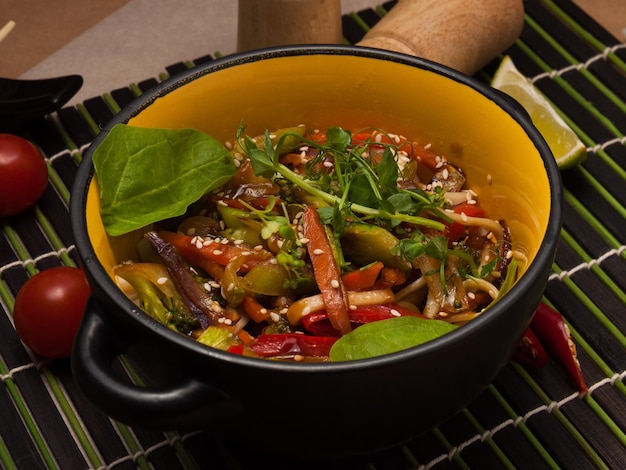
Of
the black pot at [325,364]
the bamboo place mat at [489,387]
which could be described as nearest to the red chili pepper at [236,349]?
the black pot at [325,364]

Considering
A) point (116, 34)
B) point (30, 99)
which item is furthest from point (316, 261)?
point (116, 34)

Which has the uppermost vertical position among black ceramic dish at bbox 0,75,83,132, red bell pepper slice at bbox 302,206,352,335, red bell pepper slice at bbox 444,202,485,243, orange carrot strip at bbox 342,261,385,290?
black ceramic dish at bbox 0,75,83,132

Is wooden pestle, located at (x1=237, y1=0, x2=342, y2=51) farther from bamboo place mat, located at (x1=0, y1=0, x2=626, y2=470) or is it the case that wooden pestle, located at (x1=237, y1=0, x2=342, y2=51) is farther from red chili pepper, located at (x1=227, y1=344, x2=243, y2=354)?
red chili pepper, located at (x1=227, y1=344, x2=243, y2=354)

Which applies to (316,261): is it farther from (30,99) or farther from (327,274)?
(30,99)

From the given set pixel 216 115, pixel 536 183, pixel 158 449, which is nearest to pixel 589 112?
pixel 536 183

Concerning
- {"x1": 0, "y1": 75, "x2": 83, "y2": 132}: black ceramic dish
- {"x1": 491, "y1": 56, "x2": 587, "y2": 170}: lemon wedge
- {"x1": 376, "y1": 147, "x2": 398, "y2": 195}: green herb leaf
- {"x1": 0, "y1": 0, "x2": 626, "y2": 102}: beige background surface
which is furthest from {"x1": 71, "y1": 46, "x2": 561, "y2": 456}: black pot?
{"x1": 0, "y1": 0, "x2": 626, "y2": 102}: beige background surface

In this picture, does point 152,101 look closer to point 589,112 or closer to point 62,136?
point 62,136

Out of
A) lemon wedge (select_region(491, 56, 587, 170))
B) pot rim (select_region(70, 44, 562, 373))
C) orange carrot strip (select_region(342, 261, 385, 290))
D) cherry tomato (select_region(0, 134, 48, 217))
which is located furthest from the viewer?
lemon wedge (select_region(491, 56, 587, 170))
